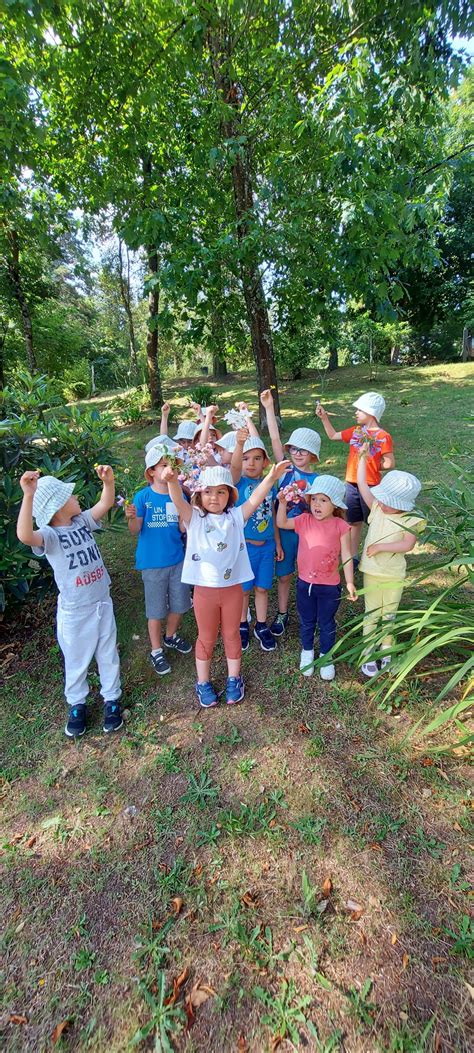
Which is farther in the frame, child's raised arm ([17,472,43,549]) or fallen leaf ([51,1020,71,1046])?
child's raised arm ([17,472,43,549])

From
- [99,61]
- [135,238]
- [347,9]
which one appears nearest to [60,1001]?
[135,238]

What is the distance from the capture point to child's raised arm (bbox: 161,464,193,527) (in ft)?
7.89

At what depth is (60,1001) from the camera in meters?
1.59

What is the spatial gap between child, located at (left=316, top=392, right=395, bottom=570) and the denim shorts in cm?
125

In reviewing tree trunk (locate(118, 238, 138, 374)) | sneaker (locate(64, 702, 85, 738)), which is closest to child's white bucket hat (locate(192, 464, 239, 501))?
sneaker (locate(64, 702, 85, 738))

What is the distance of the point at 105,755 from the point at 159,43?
6920 millimetres

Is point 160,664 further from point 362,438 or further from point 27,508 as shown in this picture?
point 362,438

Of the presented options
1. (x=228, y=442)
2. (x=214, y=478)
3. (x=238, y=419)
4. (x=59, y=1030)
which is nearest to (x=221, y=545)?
(x=214, y=478)

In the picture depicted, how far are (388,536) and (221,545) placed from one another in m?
1.05

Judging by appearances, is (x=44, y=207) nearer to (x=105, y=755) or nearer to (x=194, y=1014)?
(x=105, y=755)

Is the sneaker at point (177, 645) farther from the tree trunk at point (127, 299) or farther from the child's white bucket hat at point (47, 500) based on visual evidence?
the tree trunk at point (127, 299)

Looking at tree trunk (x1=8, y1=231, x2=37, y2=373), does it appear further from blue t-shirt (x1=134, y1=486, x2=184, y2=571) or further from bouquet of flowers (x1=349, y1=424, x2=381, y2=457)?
bouquet of flowers (x1=349, y1=424, x2=381, y2=457)

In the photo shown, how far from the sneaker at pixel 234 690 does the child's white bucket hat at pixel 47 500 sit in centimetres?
152

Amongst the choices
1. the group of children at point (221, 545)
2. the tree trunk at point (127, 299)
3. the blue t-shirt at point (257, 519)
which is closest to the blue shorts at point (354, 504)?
the group of children at point (221, 545)
